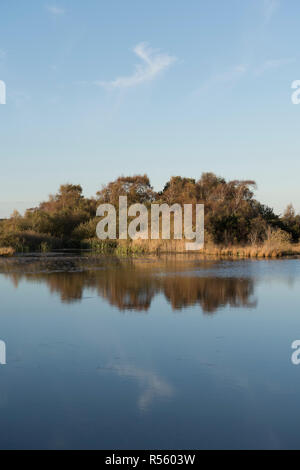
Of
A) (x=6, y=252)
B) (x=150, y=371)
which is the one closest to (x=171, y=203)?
(x=6, y=252)

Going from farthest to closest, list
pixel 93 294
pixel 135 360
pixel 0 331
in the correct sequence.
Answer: pixel 93 294, pixel 0 331, pixel 135 360

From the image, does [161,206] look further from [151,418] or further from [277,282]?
[151,418]

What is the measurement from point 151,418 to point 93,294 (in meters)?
7.87

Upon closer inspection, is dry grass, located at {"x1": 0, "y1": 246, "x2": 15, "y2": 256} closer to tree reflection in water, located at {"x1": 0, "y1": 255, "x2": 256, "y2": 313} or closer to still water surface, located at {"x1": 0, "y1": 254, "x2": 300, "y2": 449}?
tree reflection in water, located at {"x1": 0, "y1": 255, "x2": 256, "y2": 313}

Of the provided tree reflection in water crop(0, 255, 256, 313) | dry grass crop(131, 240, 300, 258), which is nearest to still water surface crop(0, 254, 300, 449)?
tree reflection in water crop(0, 255, 256, 313)

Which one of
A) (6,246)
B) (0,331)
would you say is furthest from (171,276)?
(6,246)

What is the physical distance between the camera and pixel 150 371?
5.65m

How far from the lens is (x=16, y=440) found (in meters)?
3.93

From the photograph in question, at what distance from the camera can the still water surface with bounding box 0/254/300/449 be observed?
407 cm

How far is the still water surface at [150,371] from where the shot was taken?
4.07m

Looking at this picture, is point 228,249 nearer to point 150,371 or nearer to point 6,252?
point 6,252

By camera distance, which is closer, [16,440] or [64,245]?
[16,440]
